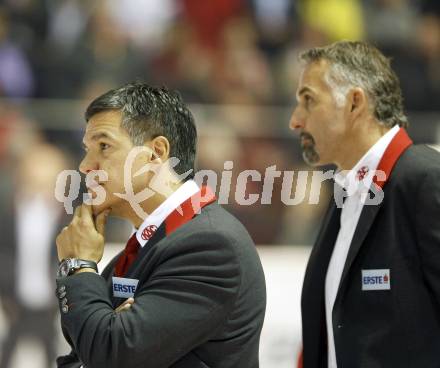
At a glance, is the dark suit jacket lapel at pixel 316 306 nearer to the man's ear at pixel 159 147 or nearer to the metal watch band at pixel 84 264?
the man's ear at pixel 159 147

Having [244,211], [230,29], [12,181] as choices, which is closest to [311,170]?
[244,211]

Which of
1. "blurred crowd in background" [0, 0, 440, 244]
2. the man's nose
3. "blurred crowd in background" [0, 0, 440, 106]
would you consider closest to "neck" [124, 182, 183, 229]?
the man's nose

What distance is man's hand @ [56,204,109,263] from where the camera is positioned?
2.79m

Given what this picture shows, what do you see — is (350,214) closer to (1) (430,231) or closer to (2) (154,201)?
(1) (430,231)

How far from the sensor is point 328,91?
11.3 feet

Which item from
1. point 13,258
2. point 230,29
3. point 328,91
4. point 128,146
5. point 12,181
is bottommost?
point 128,146

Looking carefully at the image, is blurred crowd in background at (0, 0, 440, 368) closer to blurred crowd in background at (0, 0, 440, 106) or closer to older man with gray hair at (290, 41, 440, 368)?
blurred crowd in background at (0, 0, 440, 106)

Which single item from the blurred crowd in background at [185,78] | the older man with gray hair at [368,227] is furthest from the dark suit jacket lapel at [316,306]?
the blurred crowd in background at [185,78]

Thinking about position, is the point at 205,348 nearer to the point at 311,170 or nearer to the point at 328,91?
the point at 328,91

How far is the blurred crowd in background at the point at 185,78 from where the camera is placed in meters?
6.84

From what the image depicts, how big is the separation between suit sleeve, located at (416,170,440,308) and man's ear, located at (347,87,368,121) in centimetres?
46

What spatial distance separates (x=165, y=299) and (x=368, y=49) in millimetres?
1327

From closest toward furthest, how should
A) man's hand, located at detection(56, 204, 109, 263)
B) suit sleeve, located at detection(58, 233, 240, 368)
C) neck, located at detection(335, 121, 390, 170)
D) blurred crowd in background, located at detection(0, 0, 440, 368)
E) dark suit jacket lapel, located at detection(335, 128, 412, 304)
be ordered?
suit sleeve, located at detection(58, 233, 240, 368)
man's hand, located at detection(56, 204, 109, 263)
dark suit jacket lapel, located at detection(335, 128, 412, 304)
neck, located at detection(335, 121, 390, 170)
blurred crowd in background, located at detection(0, 0, 440, 368)

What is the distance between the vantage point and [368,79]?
11.1 ft
